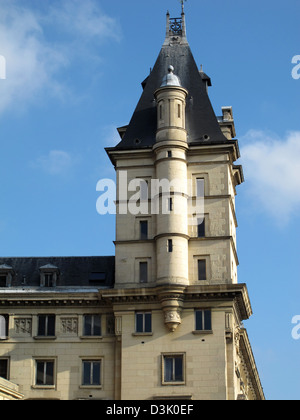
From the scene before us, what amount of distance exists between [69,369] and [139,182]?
52.4 ft

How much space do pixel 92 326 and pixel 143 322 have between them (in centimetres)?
448

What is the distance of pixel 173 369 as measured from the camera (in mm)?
68312

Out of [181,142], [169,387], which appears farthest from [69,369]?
[181,142]

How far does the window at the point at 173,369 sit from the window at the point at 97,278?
9.76 meters

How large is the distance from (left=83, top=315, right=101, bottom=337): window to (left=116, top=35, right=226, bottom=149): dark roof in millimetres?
14172

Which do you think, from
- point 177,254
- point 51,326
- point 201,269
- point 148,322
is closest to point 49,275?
point 51,326

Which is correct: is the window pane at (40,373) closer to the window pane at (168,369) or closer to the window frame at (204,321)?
the window pane at (168,369)

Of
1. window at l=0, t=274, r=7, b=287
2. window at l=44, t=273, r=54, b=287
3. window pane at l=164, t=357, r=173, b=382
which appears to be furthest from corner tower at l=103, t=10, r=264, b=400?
window at l=0, t=274, r=7, b=287

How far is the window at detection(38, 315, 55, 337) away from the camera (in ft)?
235

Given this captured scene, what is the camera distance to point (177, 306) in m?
68.8

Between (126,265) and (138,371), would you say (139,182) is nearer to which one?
(126,265)

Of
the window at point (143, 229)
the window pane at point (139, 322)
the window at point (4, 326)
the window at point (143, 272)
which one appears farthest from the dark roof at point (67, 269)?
the window pane at point (139, 322)

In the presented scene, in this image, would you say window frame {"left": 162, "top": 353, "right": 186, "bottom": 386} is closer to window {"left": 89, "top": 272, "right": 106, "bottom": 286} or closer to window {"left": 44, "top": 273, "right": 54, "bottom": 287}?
window {"left": 89, "top": 272, "right": 106, "bottom": 286}
